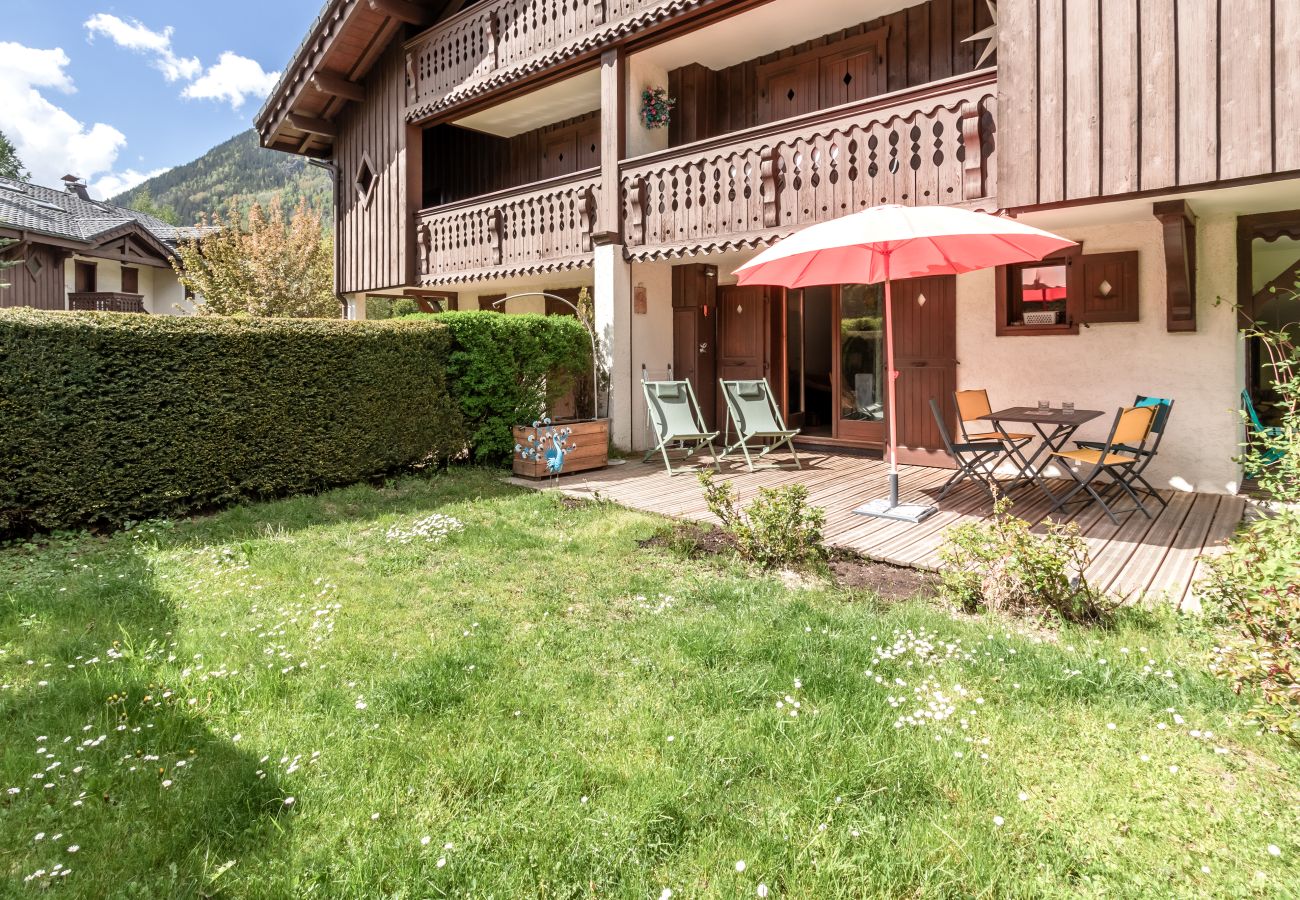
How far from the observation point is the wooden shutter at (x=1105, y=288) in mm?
6828

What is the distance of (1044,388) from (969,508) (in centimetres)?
235

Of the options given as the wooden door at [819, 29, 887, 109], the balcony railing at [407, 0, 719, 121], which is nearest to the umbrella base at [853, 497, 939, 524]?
the wooden door at [819, 29, 887, 109]

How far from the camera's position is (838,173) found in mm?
7523

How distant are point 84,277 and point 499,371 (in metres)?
22.8

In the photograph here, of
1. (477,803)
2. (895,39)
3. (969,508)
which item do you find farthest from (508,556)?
(895,39)

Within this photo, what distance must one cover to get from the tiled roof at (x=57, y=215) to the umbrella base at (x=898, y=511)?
22.1 m

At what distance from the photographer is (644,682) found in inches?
117

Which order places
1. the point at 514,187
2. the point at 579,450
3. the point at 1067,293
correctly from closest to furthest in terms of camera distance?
the point at 1067,293, the point at 579,450, the point at 514,187

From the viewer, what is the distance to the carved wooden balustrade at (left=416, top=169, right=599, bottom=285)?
9.97 m

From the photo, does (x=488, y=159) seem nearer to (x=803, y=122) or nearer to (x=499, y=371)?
(x=499, y=371)

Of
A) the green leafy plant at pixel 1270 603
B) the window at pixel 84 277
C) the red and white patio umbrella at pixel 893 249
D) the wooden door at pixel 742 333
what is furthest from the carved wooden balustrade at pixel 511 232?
the window at pixel 84 277

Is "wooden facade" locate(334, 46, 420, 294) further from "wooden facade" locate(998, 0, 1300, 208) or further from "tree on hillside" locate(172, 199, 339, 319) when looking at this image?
"wooden facade" locate(998, 0, 1300, 208)

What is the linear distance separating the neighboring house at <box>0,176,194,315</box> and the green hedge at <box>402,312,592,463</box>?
1326 cm

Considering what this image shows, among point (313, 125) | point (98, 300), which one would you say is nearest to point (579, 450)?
point (313, 125)
